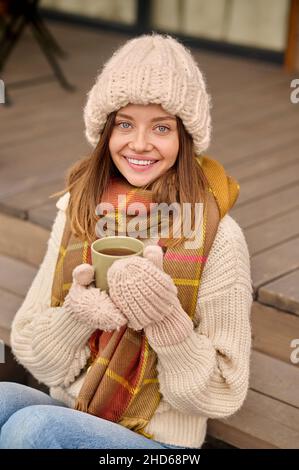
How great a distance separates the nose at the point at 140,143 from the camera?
2172 millimetres

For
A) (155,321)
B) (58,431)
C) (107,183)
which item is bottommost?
(58,431)

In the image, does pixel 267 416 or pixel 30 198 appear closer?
pixel 267 416

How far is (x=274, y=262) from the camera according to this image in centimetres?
298

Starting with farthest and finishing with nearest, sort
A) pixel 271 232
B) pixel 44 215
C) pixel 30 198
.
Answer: pixel 30 198
pixel 44 215
pixel 271 232

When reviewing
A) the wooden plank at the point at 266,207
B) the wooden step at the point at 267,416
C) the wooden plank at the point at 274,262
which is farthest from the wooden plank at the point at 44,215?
the wooden step at the point at 267,416

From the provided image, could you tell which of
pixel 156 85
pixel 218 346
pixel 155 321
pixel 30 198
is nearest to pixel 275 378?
pixel 218 346

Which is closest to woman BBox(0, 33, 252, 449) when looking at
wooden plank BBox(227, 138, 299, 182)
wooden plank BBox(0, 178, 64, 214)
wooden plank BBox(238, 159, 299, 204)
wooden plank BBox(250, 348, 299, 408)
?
wooden plank BBox(250, 348, 299, 408)

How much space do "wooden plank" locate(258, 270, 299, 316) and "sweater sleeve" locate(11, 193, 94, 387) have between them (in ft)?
2.26

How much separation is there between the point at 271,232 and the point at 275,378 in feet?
2.22

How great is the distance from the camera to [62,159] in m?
4.01

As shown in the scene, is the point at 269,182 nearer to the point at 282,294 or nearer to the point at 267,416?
the point at 282,294

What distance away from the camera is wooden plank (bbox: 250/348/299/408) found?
2627mm

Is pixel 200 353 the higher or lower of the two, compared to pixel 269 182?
higher
